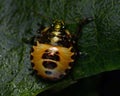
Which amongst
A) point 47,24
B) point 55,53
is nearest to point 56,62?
point 55,53

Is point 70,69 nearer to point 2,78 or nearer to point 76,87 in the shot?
point 76,87

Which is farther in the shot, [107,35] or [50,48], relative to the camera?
[50,48]

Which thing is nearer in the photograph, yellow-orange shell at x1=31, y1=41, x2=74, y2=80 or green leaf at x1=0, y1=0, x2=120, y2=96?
green leaf at x1=0, y1=0, x2=120, y2=96

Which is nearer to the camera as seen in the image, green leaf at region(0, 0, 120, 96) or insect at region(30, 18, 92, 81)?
green leaf at region(0, 0, 120, 96)

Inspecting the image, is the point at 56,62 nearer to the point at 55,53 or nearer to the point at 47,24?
the point at 55,53

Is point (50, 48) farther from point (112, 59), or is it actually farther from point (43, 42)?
point (112, 59)

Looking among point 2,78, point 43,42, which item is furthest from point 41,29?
point 2,78

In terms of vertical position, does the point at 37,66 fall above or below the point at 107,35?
below
